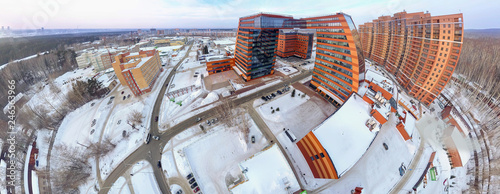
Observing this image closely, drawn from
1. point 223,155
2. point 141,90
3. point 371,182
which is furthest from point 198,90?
point 371,182

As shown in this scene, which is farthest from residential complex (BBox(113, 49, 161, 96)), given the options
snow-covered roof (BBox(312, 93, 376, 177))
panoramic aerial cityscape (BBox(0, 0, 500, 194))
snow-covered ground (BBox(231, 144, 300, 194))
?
snow-covered roof (BBox(312, 93, 376, 177))

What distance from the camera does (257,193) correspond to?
19312 mm

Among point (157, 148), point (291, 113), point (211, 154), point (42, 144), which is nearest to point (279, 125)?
point (291, 113)

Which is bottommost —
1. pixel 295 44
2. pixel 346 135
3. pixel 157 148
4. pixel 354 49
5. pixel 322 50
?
pixel 157 148

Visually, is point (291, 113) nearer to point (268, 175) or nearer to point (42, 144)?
point (268, 175)

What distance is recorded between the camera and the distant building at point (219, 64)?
5836cm

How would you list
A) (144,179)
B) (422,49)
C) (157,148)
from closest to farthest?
(144,179), (157,148), (422,49)

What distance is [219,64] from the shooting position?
59.7m

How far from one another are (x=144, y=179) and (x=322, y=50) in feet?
164

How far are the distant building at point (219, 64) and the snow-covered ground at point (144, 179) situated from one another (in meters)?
40.9

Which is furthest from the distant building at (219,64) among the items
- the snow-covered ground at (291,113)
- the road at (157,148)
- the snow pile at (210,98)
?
the snow-covered ground at (291,113)

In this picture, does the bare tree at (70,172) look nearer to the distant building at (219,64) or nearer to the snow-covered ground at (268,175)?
the snow-covered ground at (268,175)

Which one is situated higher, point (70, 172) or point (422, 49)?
point (422, 49)

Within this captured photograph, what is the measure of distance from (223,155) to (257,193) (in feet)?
34.5
